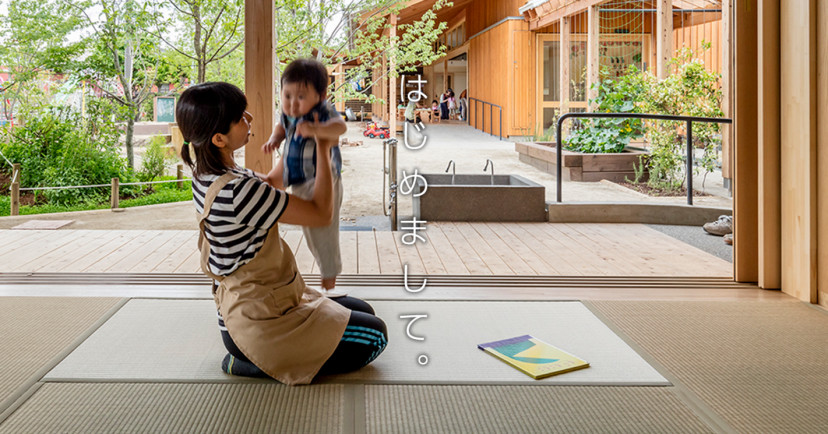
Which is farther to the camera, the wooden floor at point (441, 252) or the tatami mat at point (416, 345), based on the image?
the wooden floor at point (441, 252)

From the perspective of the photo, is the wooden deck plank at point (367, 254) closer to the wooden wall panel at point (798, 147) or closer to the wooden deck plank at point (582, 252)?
the wooden deck plank at point (582, 252)

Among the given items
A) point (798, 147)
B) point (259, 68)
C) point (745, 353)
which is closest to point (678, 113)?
point (798, 147)

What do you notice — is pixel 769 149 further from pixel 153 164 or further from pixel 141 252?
pixel 153 164

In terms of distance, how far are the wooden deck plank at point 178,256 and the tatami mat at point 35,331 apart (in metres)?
0.53

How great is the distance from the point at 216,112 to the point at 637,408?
45.8 inches

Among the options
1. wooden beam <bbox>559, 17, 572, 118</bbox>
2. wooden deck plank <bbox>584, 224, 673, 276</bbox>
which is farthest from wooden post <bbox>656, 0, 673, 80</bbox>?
wooden deck plank <bbox>584, 224, 673, 276</bbox>

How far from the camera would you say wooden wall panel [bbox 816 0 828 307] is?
2617 mm

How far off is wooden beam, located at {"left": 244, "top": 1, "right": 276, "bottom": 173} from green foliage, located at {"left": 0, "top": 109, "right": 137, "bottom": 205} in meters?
3.53

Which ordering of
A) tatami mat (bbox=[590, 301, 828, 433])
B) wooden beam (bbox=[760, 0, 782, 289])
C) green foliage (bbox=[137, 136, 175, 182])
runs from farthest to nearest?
1. green foliage (bbox=[137, 136, 175, 182])
2. wooden beam (bbox=[760, 0, 782, 289])
3. tatami mat (bbox=[590, 301, 828, 433])

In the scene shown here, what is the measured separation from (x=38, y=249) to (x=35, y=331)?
151 centimetres

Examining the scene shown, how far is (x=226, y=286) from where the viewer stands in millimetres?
1788

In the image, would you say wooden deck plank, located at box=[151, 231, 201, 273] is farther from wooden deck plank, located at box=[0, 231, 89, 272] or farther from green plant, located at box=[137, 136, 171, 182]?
green plant, located at box=[137, 136, 171, 182]

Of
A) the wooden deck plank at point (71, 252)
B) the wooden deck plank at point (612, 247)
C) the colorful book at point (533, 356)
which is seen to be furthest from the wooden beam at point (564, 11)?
the colorful book at point (533, 356)

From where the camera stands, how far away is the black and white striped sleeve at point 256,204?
1666 mm
